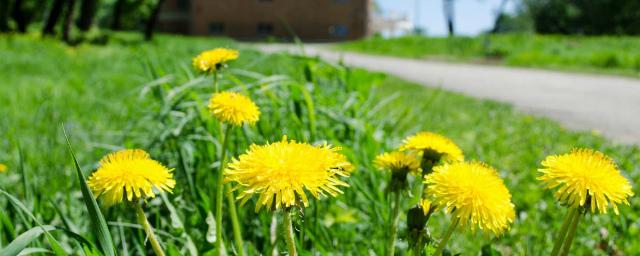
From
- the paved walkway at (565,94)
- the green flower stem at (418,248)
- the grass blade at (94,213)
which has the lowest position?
the paved walkway at (565,94)

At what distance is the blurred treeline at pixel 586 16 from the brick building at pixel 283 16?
1028 cm

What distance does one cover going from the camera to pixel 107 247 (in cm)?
78

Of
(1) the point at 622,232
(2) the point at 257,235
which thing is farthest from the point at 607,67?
(2) the point at 257,235

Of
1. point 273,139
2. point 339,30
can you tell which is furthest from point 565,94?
point 339,30

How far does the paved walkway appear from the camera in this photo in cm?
560

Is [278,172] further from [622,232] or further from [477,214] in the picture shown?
[622,232]

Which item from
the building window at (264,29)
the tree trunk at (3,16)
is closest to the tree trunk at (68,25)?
the tree trunk at (3,16)

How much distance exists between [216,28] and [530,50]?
1012 inches

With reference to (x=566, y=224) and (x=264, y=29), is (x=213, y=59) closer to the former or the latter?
(x=566, y=224)

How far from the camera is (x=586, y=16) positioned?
4416 cm

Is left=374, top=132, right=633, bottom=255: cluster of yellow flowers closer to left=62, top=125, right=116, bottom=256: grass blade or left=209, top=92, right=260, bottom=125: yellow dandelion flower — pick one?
left=209, top=92, right=260, bottom=125: yellow dandelion flower

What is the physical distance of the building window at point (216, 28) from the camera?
38.5 meters

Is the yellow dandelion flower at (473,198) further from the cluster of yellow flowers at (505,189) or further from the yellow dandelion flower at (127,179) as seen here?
the yellow dandelion flower at (127,179)

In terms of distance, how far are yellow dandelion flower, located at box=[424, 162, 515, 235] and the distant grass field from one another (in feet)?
39.9
